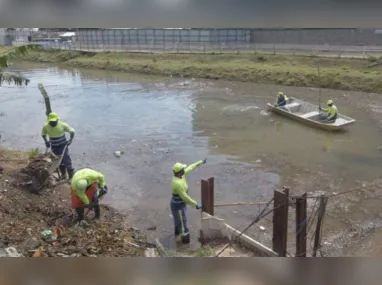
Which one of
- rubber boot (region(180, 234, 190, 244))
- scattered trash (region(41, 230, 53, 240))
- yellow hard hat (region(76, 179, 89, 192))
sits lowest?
rubber boot (region(180, 234, 190, 244))

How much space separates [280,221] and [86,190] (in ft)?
13.9

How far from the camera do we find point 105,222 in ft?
28.2

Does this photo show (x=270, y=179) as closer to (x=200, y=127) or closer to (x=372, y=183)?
(x=372, y=183)

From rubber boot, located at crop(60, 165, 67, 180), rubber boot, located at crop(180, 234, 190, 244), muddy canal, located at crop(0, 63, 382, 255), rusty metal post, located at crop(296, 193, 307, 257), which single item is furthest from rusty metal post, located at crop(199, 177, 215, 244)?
rubber boot, located at crop(60, 165, 67, 180)

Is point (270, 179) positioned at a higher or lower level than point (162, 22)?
lower

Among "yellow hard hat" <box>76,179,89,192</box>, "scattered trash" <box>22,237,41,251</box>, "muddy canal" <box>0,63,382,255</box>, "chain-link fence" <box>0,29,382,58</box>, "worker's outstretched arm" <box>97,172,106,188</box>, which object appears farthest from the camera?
"chain-link fence" <box>0,29,382,58</box>

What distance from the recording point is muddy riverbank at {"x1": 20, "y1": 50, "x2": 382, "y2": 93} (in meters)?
25.5

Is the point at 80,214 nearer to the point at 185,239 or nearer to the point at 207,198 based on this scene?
the point at 185,239

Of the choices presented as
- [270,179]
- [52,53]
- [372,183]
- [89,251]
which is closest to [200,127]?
[270,179]

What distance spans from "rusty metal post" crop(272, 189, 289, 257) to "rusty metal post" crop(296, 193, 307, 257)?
0.66 ft

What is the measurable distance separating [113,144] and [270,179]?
23.0 feet

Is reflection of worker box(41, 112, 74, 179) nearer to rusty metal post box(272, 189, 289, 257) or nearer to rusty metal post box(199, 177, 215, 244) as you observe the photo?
rusty metal post box(199, 177, 215, 244)

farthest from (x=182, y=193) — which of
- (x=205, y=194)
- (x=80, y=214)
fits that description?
(x=80, y=214)

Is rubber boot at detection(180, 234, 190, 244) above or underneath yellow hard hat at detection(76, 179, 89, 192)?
underneath
